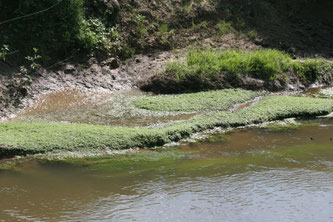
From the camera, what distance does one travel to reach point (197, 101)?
8156 millimetres

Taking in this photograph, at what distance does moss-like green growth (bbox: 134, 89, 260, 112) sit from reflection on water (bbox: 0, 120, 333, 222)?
1874 mm

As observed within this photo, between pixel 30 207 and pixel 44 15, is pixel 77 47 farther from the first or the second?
pixel 30 207

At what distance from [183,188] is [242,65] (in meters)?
5.34

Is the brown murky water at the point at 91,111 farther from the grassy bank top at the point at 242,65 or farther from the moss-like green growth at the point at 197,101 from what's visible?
the grassy bank top at the point at 242,65

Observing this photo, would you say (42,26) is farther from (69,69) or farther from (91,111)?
(91,111)

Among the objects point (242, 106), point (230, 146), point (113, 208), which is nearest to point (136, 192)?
point (113, 208)

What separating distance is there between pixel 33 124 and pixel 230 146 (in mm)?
2784

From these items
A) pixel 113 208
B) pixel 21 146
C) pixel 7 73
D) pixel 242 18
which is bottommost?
pixel 113 208

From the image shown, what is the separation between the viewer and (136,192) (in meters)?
4.52

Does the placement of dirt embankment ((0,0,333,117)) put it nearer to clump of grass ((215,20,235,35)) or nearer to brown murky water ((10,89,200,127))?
clump of grass ((215,20,235,35))

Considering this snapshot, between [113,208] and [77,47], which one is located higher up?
[77,47]

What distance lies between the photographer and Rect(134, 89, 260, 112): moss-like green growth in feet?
25.6

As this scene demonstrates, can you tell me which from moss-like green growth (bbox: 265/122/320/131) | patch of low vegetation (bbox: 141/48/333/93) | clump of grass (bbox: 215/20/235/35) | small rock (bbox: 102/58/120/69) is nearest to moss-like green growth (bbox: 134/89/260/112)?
patch of low vegetation (bbox: 141/48/333/93)

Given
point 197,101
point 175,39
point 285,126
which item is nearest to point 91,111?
point 197,101
